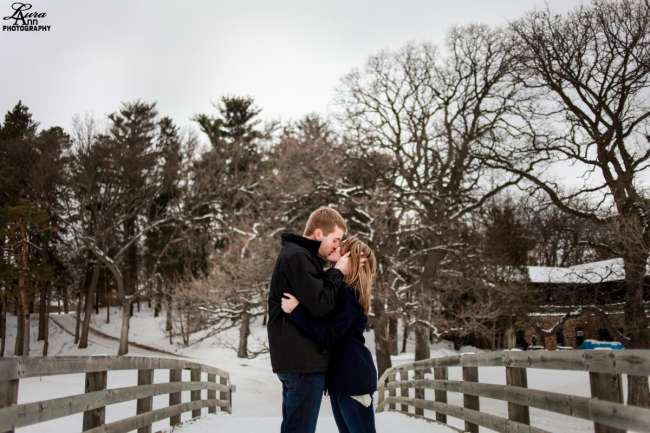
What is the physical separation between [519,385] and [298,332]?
2405 millimetres

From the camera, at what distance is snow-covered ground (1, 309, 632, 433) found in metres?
7.85

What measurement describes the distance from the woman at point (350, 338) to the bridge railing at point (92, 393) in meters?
1.48

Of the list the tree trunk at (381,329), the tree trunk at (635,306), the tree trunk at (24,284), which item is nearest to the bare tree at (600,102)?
the tree trunk at (635,306)

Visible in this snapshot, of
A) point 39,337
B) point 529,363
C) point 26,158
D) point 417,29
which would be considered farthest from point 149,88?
point 529,363

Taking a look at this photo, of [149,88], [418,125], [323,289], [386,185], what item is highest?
[149,88]

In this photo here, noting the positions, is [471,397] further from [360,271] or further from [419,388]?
[360,271]

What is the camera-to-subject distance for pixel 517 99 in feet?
69.9

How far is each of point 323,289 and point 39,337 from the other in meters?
43.2

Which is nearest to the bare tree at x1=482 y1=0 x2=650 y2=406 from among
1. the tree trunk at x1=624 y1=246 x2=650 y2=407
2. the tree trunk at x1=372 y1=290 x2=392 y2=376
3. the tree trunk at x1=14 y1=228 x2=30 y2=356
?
the tree trunk at x1=624 y1=246 x2=650 y2=407

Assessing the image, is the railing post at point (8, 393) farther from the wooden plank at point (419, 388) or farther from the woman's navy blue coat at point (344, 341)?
the wooden plank at point (419, 388)

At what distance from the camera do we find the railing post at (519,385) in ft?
15.8

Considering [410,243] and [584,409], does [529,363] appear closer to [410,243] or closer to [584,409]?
[584,409]

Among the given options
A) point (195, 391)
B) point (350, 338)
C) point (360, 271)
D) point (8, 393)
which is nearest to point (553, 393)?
point (350, 338)

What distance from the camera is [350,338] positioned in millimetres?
3521
